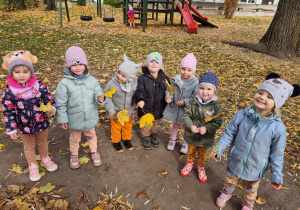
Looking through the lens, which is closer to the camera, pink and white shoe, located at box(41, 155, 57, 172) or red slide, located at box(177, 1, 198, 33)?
pink and white shoe, located at box(41, 155, 57, 172)

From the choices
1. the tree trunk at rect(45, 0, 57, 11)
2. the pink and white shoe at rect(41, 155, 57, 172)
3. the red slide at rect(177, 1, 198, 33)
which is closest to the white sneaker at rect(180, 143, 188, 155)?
the pink and white shoe at rect(41, 155, 57, 172)

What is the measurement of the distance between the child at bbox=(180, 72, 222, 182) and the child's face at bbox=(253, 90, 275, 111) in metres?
0.61

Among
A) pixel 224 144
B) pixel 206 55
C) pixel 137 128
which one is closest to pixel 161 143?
pixel 137 128

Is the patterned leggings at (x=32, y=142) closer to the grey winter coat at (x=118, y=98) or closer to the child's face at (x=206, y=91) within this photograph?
the grey winter coat at (x=118, y=98)

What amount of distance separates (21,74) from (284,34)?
8.57 m

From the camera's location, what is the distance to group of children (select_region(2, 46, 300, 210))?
2.21m

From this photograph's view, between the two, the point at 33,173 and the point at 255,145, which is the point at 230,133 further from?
the point at 33,173

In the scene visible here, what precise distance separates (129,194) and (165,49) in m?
7.14

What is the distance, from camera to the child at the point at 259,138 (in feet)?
6.92

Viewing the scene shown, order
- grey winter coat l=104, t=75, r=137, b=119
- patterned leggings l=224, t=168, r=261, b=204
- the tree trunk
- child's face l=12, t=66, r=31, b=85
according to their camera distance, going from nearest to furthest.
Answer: child's face l=12, t=66, r=31, b=85, patterned leggings l=224, t=168, r=261, b=204, grey winter coat l=104, t=75, r=137, b=119, the tree trunk

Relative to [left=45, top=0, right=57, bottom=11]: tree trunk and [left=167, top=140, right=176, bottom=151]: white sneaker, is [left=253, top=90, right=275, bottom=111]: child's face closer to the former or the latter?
[left=167, top=140, right=176, bottom=151]: white sneaker


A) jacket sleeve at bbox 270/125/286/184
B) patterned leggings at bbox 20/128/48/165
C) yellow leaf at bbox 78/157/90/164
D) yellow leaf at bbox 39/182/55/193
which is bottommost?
yellow leaf at bbox 39/182/55/193

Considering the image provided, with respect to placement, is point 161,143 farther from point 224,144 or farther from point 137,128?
point 224,144

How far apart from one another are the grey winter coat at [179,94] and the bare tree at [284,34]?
635 centimetres
